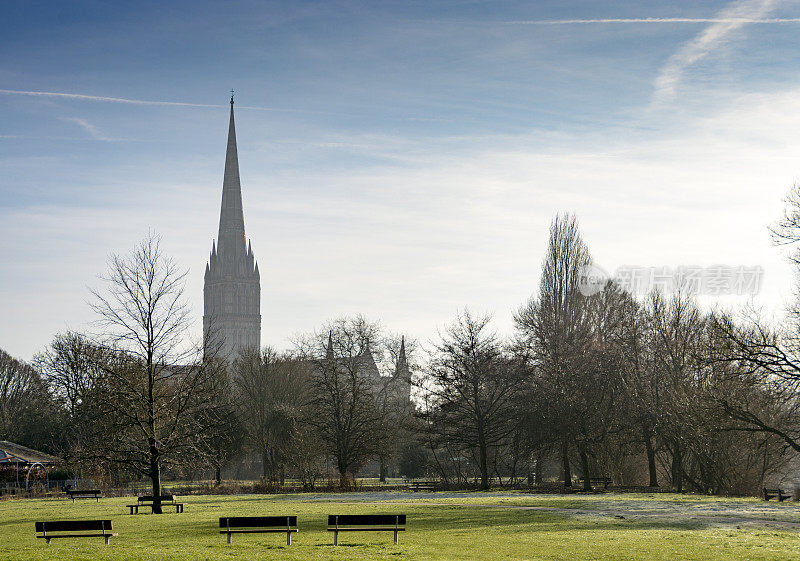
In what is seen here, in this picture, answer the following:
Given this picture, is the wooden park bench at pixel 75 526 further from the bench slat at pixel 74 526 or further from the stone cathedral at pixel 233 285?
the stone cathedral at pixel 233 285

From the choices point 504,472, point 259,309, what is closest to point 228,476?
point 504,472

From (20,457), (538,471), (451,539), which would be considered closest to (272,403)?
(20,457)

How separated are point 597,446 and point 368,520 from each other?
28.7 meters

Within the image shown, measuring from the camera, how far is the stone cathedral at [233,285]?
183 meters

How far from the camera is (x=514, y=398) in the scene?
160ft

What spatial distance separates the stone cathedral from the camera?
601 feet

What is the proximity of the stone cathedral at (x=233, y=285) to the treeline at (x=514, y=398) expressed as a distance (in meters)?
115

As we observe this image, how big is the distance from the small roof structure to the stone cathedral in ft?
397

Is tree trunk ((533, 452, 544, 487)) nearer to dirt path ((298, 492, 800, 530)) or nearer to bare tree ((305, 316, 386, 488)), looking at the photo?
bare tree ((305, 316, 386, 488))

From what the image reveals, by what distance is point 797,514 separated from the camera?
88.8 ft

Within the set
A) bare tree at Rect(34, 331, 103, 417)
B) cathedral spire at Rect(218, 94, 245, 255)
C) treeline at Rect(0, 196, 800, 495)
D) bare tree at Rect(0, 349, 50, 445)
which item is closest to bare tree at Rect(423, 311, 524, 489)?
treeline at Rect(0, 196, 800, 495)

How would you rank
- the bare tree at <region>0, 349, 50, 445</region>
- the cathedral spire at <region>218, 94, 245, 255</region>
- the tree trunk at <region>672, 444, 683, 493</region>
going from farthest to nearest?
the cathedral spire at <region>218, 94, 245, 255</region>
the bare tree at <region>0, 349, 50, 445</region>
the tree trunk at <region>672, 444, 683, 493</region>

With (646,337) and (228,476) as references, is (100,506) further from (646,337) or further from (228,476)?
(228,476)

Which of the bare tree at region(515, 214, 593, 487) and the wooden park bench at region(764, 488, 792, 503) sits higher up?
the bare tree at region(515, 214, 593, 487)
